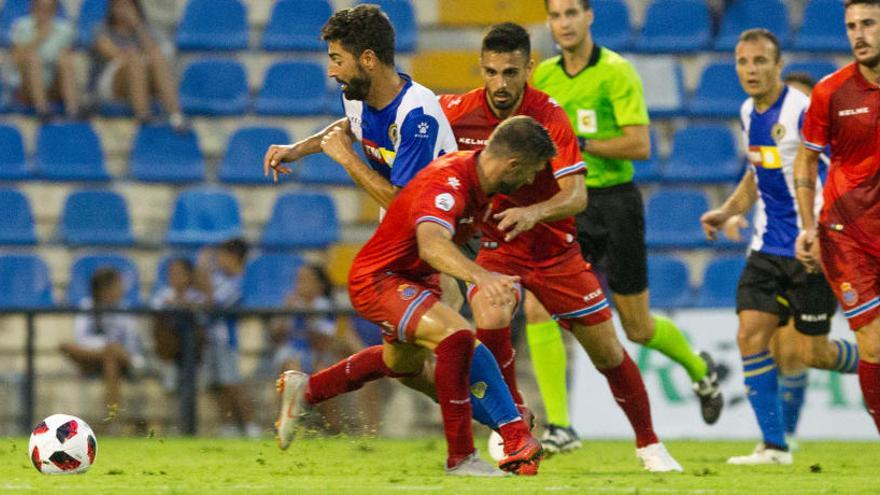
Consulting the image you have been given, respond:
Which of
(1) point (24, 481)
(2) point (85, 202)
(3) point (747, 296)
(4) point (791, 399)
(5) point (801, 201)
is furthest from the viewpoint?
→ (2) point (85, 202)

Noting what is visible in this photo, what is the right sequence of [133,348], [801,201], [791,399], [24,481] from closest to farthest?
[24,481] → [801,201] → [791,399] → [133,348]

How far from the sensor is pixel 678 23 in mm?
A: 13844

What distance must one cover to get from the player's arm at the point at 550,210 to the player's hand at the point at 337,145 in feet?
2.38

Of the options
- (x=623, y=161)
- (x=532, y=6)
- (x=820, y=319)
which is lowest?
(x=820, y=319)

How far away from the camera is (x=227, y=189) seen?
43.0ft

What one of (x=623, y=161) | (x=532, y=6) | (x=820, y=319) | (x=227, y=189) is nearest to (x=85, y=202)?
(x=227, y=189)

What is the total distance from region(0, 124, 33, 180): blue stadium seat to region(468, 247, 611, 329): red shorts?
21.3 feet

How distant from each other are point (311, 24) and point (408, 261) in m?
7.56

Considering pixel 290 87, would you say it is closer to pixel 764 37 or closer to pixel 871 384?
pixel 764 37

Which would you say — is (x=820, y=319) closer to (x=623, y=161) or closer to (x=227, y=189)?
(x=623, y=161)

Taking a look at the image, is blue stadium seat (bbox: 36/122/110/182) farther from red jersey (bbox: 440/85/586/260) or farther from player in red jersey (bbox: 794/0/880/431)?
player in red jersey (bbox: 794/0/880/431)

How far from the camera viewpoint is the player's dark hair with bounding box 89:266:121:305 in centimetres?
1134

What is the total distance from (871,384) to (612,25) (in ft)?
22.3

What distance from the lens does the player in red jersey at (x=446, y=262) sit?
646 cm
